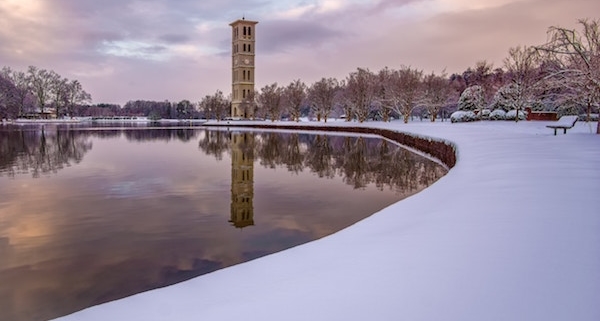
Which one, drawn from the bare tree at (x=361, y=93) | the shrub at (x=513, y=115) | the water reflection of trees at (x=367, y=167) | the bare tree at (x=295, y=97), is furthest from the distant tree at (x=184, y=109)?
the water reflection of trees at (x=367, y=167)

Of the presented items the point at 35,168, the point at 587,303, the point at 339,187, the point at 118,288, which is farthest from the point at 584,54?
the point at 35,168

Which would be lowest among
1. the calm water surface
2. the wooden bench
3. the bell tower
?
the calm water surface

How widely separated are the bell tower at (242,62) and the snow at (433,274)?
354ft

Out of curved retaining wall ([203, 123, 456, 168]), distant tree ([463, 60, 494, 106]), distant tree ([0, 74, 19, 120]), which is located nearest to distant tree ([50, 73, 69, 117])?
distant tree ([0, 74, 19, 120])

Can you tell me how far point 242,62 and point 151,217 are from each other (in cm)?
11368

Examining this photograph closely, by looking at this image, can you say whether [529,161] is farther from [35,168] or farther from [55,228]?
[35,168]

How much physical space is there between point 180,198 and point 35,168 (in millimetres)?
10683

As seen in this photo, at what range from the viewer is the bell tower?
116m

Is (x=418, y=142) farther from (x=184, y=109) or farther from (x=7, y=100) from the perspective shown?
(x=184, y=109)

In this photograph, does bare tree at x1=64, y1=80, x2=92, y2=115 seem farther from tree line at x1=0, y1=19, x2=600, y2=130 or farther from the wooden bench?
the wooden bench

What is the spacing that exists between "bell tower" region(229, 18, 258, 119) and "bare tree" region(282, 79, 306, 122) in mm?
27289

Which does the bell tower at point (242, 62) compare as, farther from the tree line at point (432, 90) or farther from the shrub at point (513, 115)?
the shrub at point (513, 115)

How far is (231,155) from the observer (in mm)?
26047

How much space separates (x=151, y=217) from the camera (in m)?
10.3
